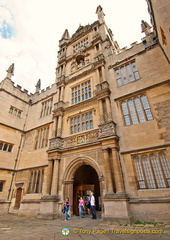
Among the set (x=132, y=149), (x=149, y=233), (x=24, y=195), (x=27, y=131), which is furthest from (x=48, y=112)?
(x=149, y=233)

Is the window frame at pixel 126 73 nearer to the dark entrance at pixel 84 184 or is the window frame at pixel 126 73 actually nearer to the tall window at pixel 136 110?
the tall window at pixel 136 110

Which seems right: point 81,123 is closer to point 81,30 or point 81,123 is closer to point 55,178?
point 55,178

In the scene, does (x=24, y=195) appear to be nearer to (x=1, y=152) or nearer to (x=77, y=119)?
(x=1, y=152)

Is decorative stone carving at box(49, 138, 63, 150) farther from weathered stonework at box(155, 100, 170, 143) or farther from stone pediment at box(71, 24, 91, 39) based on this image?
stone pediment at box(71, 24, 91, 39)

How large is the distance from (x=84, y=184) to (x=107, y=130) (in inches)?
241

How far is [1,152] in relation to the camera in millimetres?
14391

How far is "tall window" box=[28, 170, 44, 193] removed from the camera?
12.6m

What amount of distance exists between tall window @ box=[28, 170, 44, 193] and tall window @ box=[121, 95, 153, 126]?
947 centimetres

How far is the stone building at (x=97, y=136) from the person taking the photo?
8.17m

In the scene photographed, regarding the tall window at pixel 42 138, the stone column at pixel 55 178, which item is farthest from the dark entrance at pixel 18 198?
the stone column at pixel 55 178

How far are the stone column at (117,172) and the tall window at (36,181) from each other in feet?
25.2

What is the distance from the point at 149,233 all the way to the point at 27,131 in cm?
1573

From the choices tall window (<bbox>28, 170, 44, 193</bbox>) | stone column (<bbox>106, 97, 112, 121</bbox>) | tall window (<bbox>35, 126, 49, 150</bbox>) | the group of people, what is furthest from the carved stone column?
tall window (<bbox>28, 170, 44, 193</bbox>)

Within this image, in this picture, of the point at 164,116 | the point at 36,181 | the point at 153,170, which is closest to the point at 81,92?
the point at 164,116
